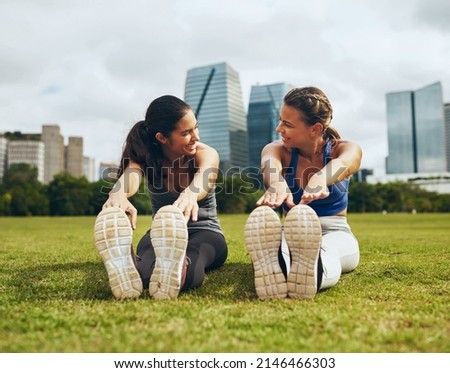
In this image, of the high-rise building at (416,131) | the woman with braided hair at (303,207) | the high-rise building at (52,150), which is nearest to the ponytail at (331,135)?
the woman with braided hair at (303,207)

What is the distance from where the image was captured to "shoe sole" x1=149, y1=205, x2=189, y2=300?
282 centimetres

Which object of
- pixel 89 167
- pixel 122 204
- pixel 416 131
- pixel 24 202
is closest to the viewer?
pixel 122 204

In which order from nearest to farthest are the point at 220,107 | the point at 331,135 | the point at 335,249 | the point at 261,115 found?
the point at 335,249 < the point at 331,135 < the point at 261,115 < the point at 220,107

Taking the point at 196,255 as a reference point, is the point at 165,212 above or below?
above

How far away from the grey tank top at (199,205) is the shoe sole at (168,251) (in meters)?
1.01

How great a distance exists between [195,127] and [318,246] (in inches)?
54.6

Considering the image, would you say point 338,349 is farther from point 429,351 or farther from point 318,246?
point 318,246

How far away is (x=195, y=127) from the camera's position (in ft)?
11.8

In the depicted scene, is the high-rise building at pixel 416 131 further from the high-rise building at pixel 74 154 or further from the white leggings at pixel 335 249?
the white leggings at pixel 335 249

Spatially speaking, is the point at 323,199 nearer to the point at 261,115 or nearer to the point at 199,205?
the point at 199,205

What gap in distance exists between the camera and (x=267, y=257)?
2891mm

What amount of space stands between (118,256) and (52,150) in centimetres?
14061

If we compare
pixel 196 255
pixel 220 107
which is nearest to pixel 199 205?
pixel 196 255

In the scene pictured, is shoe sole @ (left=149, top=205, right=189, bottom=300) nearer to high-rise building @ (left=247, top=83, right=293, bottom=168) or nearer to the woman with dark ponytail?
the woman with dark ponytail
